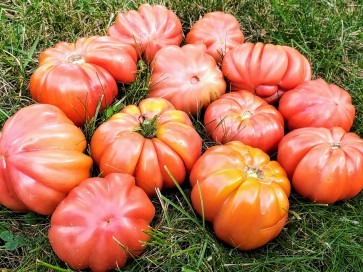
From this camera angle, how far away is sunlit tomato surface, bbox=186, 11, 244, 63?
356 cm

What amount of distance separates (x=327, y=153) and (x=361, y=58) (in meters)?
1.39

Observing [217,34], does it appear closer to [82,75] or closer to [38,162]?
[82,75]

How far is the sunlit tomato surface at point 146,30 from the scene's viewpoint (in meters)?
3.51

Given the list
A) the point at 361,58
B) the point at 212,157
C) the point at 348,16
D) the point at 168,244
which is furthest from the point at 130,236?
the point at 348,16

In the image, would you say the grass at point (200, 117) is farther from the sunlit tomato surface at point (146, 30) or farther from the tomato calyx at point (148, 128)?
the tomato calyx at point (148, 128)

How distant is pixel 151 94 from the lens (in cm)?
332

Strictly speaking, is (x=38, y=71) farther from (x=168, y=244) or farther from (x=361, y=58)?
(x=361, y=58)

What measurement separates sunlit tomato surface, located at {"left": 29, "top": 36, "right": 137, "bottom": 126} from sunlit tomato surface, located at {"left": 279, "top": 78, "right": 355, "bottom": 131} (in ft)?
3.43

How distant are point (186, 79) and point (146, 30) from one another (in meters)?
0.54

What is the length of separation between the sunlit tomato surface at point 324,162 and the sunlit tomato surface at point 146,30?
1.17 m

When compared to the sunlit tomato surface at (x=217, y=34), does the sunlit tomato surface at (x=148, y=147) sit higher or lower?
lower

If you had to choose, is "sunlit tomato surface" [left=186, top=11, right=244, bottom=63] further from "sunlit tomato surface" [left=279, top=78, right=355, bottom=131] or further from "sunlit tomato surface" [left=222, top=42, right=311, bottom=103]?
"sunlit tomato surface" [left=279, top=78, right=355, bottom=131]

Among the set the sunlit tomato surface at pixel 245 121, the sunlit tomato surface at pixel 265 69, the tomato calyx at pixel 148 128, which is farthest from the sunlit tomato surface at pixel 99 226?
the sunlit tomato surface at pixel 265 69

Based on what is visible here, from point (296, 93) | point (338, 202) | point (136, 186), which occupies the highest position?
point (296, 93)
